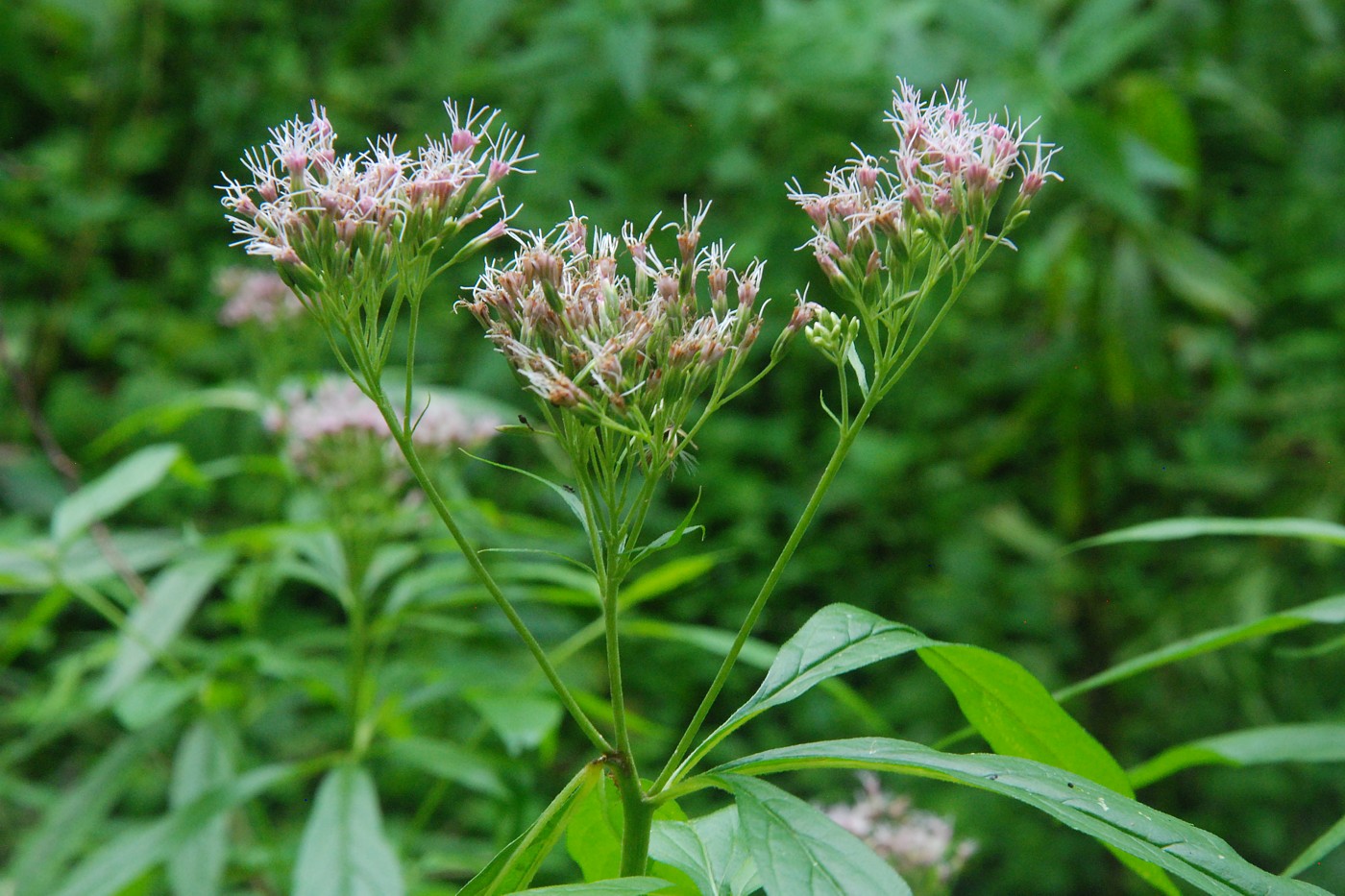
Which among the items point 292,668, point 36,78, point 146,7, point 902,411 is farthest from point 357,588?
point 146,7

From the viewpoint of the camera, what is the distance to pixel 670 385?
0.59 m

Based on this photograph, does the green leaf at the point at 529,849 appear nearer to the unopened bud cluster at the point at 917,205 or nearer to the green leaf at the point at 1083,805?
the green leaf at the point at 1083,805

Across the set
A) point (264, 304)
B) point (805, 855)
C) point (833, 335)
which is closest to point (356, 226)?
point (833, 335)

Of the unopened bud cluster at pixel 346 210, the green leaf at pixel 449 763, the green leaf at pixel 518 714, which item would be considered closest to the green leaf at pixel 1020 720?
the unopened bud cluster at pixel 346 210

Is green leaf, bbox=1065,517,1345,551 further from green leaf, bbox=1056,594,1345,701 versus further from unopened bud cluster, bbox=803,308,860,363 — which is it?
unopened bud cluster, bbox=803,308,860,363

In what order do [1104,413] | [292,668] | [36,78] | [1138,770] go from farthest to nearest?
[1104,413] < [36,78] < [292,668] < [1138,770]

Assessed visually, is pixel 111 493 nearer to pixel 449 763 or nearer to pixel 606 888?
pixel 449 763

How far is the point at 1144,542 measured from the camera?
8.53 feet

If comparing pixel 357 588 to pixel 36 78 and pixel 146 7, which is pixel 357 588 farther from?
pixel 146 7

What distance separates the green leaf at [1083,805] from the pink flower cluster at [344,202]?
0.33 m

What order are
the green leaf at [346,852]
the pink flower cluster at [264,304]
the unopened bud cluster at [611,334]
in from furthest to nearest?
the pink flower cluster at [264,304]
the green leaf at [346,852]
the unopened bud cluster at [611,334]

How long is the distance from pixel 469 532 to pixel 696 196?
1.55 metres

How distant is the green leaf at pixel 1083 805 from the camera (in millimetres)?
469

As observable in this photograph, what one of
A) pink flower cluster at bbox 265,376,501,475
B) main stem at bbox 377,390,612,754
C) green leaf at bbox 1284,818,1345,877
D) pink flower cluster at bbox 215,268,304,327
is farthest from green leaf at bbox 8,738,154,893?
green leaf at bbox 1284,818,1345,877
